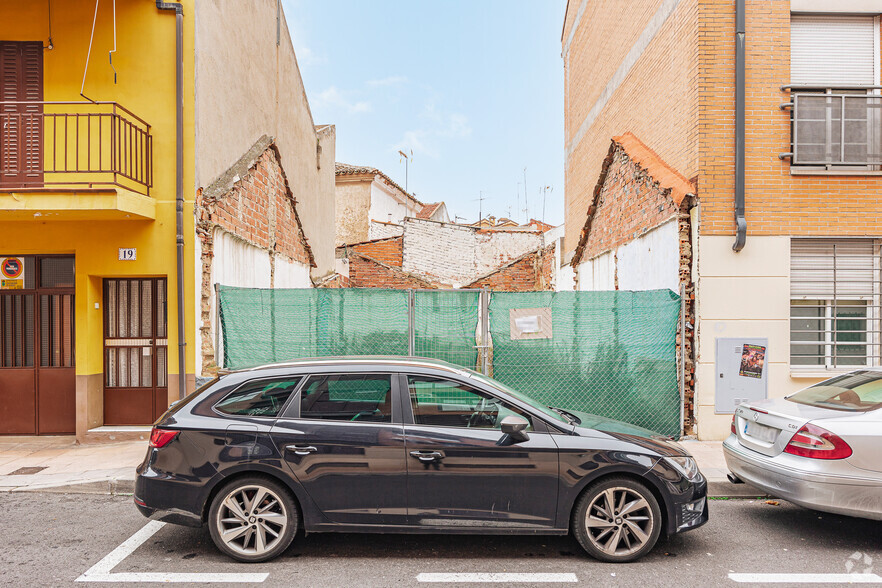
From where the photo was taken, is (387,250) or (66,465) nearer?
(66,465)

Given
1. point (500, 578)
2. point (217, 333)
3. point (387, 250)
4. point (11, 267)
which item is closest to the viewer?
point (500, 578)

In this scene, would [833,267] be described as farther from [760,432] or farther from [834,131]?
[760,432]

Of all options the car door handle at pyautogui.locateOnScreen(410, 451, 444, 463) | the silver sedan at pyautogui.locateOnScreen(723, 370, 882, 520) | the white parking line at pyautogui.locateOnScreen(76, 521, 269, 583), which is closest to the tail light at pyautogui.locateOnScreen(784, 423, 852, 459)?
the silver sedan at pyautogui.locateOnScreen(723, 370, 882, 520)

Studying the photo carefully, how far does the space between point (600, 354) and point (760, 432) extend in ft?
9.54

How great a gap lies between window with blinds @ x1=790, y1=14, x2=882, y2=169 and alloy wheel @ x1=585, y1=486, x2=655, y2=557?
6152 mm

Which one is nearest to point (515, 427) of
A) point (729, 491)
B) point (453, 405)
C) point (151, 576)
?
point (453, 405)

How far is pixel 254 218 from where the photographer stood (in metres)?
10.2

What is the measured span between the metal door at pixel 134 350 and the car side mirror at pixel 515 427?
6.08m

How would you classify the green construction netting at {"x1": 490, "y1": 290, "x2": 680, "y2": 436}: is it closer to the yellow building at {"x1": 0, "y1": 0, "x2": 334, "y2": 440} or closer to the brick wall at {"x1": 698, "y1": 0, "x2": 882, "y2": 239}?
the brick wall at {"x1": 698, "y1": 0, "x2": 882, "y2": 239}

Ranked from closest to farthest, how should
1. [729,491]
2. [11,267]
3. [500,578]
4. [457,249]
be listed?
1. [500,578]
2. [729,491]
3. [11,267]
4. [457,249]

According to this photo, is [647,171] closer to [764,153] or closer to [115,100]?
[764,153]

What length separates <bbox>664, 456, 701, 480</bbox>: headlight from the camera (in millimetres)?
4332

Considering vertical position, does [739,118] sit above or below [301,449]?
above

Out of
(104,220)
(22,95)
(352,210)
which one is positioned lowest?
(104,220)
